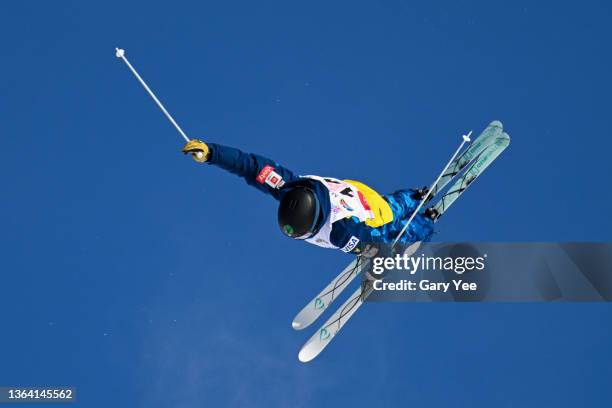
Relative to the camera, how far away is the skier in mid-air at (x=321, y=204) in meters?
5.95

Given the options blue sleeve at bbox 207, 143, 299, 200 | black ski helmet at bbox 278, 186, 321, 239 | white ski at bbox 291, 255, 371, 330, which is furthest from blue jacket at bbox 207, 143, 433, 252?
white ski at bbox 291, 255, 371, 330

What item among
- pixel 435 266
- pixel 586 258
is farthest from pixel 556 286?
pixel 435 266

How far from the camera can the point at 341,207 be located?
21.0 ft

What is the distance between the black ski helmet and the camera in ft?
19.4

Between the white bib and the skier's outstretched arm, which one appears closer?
the skier's outstretched arm

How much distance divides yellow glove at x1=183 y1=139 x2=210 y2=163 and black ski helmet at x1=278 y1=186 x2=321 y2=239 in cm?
70

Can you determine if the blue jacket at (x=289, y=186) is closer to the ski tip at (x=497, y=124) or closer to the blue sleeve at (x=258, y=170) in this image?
the blue sleeve at (x=258, y=170)

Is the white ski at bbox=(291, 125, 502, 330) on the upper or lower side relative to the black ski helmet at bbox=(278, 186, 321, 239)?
upper

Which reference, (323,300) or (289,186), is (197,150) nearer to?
(289,186)

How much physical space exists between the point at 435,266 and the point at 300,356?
1.71 m

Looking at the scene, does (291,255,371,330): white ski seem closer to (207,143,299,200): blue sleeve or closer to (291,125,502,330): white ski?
(291,125,502,330): white ski

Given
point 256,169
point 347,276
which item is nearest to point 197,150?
point 256,169

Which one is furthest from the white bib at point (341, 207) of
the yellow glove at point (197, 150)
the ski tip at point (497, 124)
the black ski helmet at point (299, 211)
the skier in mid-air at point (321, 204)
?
the ski tip at point (497, 124)

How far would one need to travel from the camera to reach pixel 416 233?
7.29m
